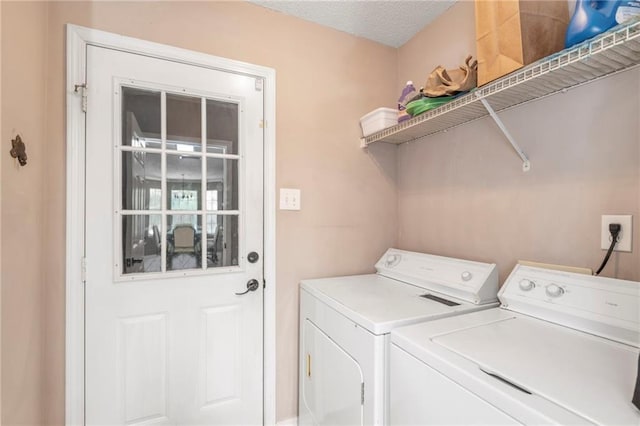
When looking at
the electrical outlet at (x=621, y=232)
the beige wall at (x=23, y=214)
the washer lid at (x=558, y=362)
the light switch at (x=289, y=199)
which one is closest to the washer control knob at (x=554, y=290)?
the washer lid at (x=558, y=362)

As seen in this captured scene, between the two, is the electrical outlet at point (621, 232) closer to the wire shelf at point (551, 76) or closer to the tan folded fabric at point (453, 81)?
the wire shelf at point (551, 76)

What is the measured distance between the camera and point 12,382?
1.03 metres

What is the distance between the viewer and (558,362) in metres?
0.81

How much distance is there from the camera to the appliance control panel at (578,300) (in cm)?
91

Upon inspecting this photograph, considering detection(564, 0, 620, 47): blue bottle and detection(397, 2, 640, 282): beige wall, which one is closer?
detection(564, 0, 620, 47): blue bottle

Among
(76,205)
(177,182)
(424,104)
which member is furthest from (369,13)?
(76,205)

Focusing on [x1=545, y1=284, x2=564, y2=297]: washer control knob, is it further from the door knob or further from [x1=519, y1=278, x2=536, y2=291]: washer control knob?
the door knob

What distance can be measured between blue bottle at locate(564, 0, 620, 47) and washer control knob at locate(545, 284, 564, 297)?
0.85m

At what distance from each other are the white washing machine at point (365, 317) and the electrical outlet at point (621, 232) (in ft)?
1.33

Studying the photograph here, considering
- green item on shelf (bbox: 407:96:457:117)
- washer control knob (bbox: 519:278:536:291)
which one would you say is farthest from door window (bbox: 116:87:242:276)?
washer control knob (bbox: 519:278:536:291)

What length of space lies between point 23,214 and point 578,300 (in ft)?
6.71

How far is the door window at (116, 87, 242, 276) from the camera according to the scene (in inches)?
58.1

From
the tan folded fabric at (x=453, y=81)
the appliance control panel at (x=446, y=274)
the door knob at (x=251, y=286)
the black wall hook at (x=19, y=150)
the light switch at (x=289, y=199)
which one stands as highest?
the tan folded fabric at (x=453, y=81)

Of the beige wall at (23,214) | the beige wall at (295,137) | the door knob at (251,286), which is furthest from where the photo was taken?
the door knob at (251,286)
